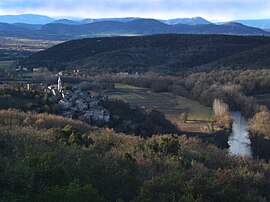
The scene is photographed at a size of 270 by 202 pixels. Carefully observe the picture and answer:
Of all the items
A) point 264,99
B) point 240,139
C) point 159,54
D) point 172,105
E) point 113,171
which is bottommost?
point 240,139

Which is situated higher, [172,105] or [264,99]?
[264,99]

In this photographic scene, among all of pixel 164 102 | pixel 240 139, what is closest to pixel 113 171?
pixel 240 139

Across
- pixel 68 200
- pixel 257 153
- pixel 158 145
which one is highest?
pixel 68 200

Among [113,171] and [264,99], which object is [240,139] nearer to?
[264,99]

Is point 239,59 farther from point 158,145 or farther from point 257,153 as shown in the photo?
point 158,145

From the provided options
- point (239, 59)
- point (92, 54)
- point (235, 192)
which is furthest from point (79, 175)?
point (92, 54)

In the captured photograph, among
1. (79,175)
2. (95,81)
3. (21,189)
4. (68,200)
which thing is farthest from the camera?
(95,81)

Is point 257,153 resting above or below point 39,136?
below
